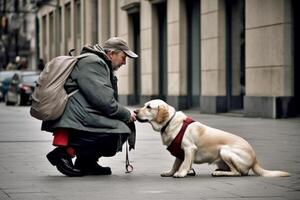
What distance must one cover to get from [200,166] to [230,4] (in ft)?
50.6

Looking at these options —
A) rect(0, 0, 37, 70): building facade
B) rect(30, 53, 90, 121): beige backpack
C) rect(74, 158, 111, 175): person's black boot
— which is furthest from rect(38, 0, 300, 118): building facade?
rect(0, 0, 37, 70): building facade

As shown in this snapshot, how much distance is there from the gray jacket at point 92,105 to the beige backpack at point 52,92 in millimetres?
84

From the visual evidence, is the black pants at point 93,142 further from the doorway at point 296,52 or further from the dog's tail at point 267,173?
the doorway at point 296,52

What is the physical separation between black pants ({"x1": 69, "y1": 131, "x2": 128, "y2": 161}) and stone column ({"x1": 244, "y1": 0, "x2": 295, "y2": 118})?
12.1 meters

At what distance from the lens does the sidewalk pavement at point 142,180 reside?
7.20 m

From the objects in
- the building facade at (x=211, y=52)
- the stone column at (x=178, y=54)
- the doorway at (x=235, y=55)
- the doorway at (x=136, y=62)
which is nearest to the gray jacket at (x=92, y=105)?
the building facade at (x=211, y=52)

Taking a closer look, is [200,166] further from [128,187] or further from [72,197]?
[72,197]

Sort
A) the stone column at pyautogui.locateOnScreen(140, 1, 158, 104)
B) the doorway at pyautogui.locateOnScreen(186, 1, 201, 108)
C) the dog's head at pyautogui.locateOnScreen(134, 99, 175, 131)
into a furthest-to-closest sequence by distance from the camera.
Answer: the stone column at pyautogui.locateOnScreen(140, 1, 158, 104)
the doorway at pyautogui.locateOnScreen(186, 1, 201, 108)
the dog's head at pyautogui.locateOnScreen(134, 99, 175, 131)

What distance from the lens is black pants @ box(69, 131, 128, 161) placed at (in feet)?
28.7

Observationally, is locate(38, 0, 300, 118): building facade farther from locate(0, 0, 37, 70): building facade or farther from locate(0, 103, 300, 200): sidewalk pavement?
locate(0, 0, 37, 70): building facade

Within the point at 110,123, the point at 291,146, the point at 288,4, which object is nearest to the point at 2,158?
the point at 110,123

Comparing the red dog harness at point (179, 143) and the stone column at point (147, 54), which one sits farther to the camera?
the stone column at point (147, 54)

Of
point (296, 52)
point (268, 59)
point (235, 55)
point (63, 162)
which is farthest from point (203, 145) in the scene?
point (235, 55)

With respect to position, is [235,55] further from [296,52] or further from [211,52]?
[296,52]
